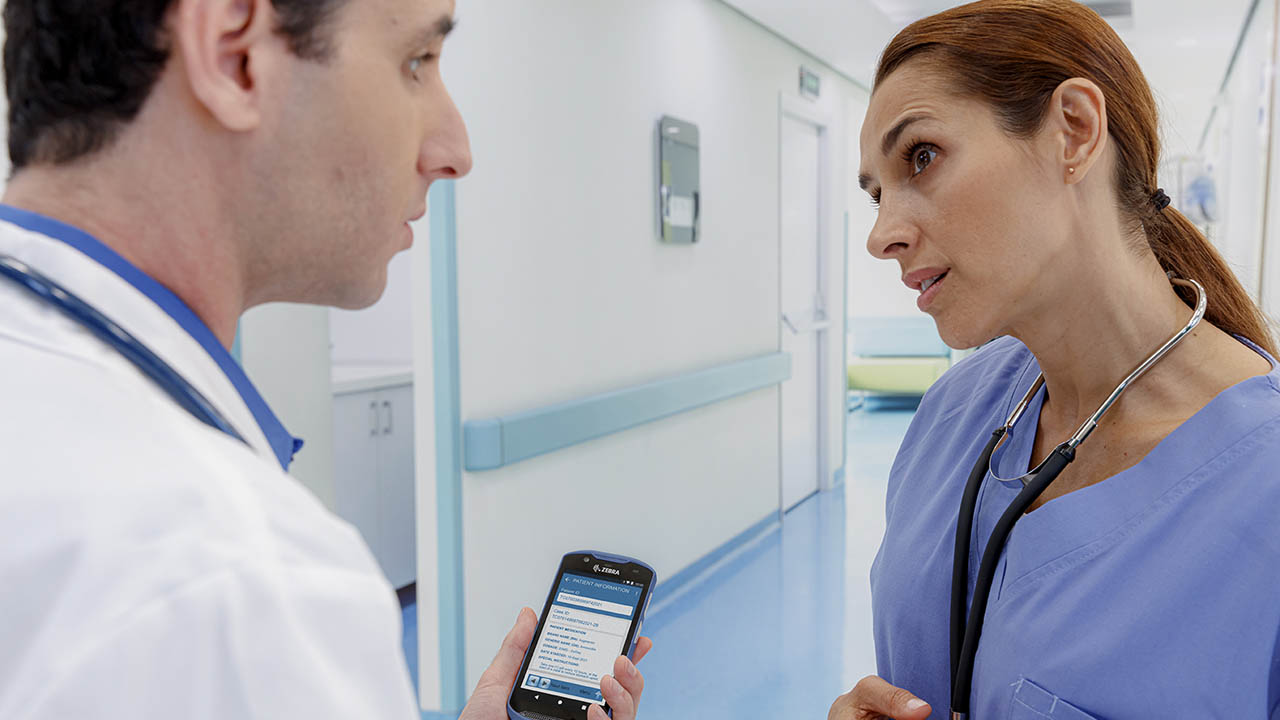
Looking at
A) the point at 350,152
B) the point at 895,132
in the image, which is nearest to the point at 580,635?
the point at 895,132

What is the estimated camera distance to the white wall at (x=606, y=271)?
3.02 metres

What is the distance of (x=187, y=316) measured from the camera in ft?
1.93

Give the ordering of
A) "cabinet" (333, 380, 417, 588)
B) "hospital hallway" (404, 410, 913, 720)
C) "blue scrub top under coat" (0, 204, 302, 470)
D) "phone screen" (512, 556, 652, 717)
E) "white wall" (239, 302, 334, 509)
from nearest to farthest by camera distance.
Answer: "blue scrub top under coat" (0, 204, 302, 470) < "phone screen" (512, 556, 652, 717) < "white wall" (239, 302, 334, 509) < "hospital hallway" (404, 410, 913, 720) < "cabinet" (333, 380, 417, 588)

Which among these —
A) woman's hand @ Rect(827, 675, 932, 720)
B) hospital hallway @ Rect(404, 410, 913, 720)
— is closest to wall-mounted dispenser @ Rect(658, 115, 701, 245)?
hospital hallway @ Rect(404, 410, 913, 720)

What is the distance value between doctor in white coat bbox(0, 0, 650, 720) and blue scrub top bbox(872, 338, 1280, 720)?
0.78m

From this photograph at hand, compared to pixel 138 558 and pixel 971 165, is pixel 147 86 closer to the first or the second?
pixel 138 558

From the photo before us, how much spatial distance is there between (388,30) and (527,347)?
257cm

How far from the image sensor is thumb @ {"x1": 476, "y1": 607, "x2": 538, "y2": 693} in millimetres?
1246

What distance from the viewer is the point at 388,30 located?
0.67 meters

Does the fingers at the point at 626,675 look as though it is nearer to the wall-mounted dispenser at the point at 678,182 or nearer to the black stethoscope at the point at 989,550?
the black stethoscope at the point at 989,550

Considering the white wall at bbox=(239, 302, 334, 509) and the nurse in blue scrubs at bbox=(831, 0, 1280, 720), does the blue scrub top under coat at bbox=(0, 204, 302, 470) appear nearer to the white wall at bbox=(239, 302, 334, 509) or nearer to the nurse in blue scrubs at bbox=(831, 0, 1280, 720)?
the nurse in blue scrubs at bbox=(831, 0, 1280, 720)

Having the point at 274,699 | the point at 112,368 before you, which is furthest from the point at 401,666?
the point at 112,368

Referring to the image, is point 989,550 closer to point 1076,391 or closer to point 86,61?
point 1076,391

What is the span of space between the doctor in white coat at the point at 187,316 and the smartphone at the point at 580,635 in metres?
0.71
